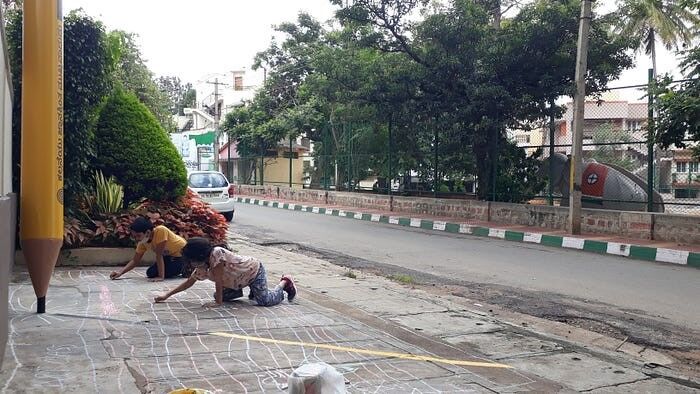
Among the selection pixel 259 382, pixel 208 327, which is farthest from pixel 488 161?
pixel 259 382

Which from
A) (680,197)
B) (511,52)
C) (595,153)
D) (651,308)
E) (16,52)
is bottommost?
(651,308)

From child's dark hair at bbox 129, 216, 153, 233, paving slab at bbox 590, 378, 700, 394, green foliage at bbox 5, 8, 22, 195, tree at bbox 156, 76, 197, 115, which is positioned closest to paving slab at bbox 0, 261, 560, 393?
paving slab at bbox 590, 378, 700, 394

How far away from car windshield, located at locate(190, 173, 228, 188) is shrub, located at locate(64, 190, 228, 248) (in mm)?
7271

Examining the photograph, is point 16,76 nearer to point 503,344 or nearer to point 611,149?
point 503,344

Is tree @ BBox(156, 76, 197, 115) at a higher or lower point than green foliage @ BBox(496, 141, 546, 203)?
higher

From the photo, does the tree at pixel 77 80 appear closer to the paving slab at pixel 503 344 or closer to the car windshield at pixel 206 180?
the paving slab at pixel 503 344

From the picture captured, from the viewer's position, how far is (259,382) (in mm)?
4289

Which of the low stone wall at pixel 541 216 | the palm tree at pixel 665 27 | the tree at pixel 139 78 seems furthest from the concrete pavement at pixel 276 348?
the palm tree at pixel 665 27

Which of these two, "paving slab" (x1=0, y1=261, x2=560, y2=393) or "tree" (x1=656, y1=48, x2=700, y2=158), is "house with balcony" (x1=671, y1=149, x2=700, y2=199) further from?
"paving slab" (x1=0, y1=261, x2=560, y2=393)

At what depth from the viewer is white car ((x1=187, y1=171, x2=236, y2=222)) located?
1772cm

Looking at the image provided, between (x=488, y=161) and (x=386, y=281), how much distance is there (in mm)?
10007

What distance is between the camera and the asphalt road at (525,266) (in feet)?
26.2

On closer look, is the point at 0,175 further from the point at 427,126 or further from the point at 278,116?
the point at 278,116

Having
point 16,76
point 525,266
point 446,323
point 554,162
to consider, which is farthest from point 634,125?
point 16,76
